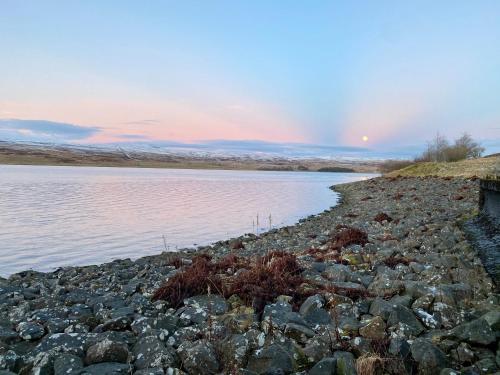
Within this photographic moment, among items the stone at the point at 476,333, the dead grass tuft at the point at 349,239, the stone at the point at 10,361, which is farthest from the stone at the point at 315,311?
the dead grass tuft at the point at 349,239

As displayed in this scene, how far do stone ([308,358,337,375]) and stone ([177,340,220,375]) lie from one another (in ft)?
3.39

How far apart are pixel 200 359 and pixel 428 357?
2.40m

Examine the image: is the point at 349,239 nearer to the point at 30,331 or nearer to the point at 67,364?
the point at 30,331

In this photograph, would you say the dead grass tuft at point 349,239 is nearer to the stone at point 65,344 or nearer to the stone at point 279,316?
the stone at point 279,316

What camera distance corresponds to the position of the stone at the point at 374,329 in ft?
15.3

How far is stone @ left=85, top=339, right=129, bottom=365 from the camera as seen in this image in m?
4.29

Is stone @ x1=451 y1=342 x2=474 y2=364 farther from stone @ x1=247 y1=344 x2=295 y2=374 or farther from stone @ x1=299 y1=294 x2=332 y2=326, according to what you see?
stone @ x1=247 y1=344 x2=295 y2=374

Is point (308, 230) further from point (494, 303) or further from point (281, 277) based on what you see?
point (494, 303)

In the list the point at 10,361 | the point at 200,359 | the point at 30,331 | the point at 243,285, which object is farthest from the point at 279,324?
the point at 30,331

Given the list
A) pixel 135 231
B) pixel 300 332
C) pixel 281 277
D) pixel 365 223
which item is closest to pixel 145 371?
pixel 300 332

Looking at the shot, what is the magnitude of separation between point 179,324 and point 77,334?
50.7 inches

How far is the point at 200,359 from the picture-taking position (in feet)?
13.8

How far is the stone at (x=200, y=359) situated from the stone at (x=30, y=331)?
2113 millimetres

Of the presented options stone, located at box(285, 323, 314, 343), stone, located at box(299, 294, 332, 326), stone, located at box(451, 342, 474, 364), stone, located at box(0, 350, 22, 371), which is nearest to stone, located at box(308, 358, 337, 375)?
stone, located at box(285, 323, 314, 343)
